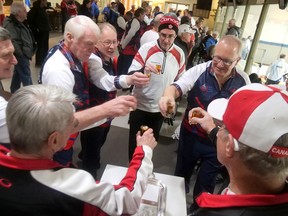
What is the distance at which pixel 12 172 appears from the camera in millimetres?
912

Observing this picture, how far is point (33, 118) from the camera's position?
0.93m

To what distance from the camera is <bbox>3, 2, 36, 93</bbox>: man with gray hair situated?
4.27 metres

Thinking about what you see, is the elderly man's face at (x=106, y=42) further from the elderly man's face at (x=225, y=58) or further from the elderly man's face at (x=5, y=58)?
the elderly man's face at (x=225, y=58)

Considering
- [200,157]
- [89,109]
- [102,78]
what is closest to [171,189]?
[200,157]

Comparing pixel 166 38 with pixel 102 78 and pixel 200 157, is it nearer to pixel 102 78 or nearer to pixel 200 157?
pixel 102 78

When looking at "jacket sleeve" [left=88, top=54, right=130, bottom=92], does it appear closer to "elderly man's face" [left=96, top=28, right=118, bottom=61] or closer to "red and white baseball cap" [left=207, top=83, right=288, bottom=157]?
"elderly man's face" [left=96, top=28, right=118, bottom=61]

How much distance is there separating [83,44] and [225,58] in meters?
1.09

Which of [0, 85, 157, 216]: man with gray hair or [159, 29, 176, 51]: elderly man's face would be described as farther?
[159, 29, 176, 51]: elderly man's face

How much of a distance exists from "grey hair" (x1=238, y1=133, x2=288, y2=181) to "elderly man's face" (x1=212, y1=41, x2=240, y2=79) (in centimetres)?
120

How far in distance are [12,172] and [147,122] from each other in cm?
189

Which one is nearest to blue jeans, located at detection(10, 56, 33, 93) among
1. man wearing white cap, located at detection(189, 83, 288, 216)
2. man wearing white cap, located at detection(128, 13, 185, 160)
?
man wearing white cap, located at detection(128, 13, 185, 160)

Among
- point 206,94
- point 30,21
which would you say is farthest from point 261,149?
point 30,21

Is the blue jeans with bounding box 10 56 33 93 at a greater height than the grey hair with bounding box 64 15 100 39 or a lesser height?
lesser

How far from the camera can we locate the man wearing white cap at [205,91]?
2.02 metres
